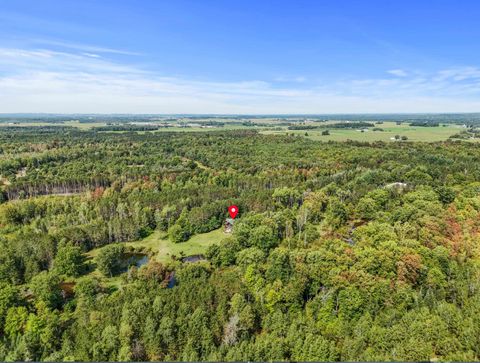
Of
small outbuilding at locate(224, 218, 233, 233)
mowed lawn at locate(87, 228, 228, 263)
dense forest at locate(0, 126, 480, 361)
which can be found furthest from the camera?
small outbuilding at locate(224, 218, 233, 233)

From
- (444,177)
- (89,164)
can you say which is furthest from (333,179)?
(89,164)

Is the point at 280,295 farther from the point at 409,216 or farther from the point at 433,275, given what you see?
the point at 409,216

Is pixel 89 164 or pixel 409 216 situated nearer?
pixel 409 216

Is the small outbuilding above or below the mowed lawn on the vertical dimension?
above

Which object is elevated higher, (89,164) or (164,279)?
(89,164)

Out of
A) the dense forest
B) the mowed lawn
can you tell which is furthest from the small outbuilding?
the dense forest

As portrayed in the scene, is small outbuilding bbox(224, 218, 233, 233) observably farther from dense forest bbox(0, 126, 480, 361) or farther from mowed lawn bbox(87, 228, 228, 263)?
dense forest bbox(0, 126, 480, 361)

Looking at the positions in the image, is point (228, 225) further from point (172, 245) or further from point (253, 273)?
point (253, 273)

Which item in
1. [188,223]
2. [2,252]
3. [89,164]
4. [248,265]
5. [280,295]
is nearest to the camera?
[280,295]
